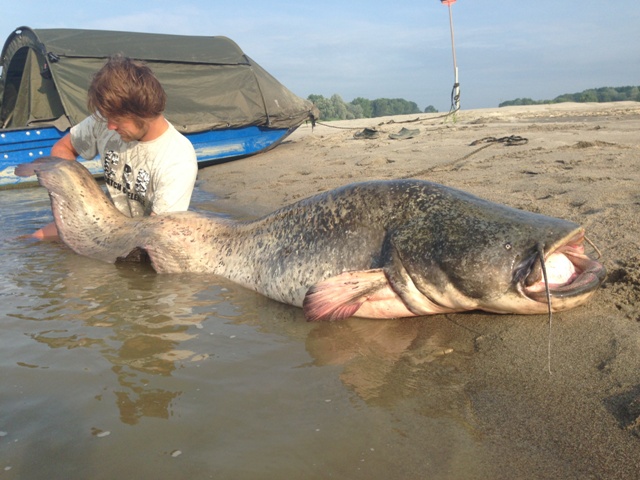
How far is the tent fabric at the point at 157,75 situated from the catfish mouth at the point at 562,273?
8.93 m

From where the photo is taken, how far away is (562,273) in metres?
2.86

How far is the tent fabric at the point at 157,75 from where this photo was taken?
394 inches

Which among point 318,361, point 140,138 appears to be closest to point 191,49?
point 140,138

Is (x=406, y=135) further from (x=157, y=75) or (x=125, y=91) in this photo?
(x=125, y=91)

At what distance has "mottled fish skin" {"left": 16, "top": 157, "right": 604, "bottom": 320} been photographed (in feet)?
9.25

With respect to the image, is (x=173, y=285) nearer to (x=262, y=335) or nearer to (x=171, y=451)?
(x=262, y=335)

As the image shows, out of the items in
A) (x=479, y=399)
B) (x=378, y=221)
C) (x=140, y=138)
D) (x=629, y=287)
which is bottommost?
(x=479, y=399)

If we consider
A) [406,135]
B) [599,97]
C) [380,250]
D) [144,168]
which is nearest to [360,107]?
[599,97]

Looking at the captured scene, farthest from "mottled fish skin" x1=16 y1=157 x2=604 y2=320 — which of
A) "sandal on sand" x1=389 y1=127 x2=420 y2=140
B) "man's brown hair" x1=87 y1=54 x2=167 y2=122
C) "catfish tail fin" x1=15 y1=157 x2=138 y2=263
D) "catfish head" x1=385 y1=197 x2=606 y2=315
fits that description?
"sandal on sand" x1=389 y1=127 x2=420 y2=140

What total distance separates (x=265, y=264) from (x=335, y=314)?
942 millimetres

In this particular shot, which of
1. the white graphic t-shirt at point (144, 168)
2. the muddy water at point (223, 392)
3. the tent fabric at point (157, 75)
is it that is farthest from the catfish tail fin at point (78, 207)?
the tent fabric at point (157, 75)

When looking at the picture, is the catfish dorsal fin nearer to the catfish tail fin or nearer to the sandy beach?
the sandy beach

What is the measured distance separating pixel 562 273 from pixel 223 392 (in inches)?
70.2

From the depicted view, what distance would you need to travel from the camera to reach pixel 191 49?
11.4m
